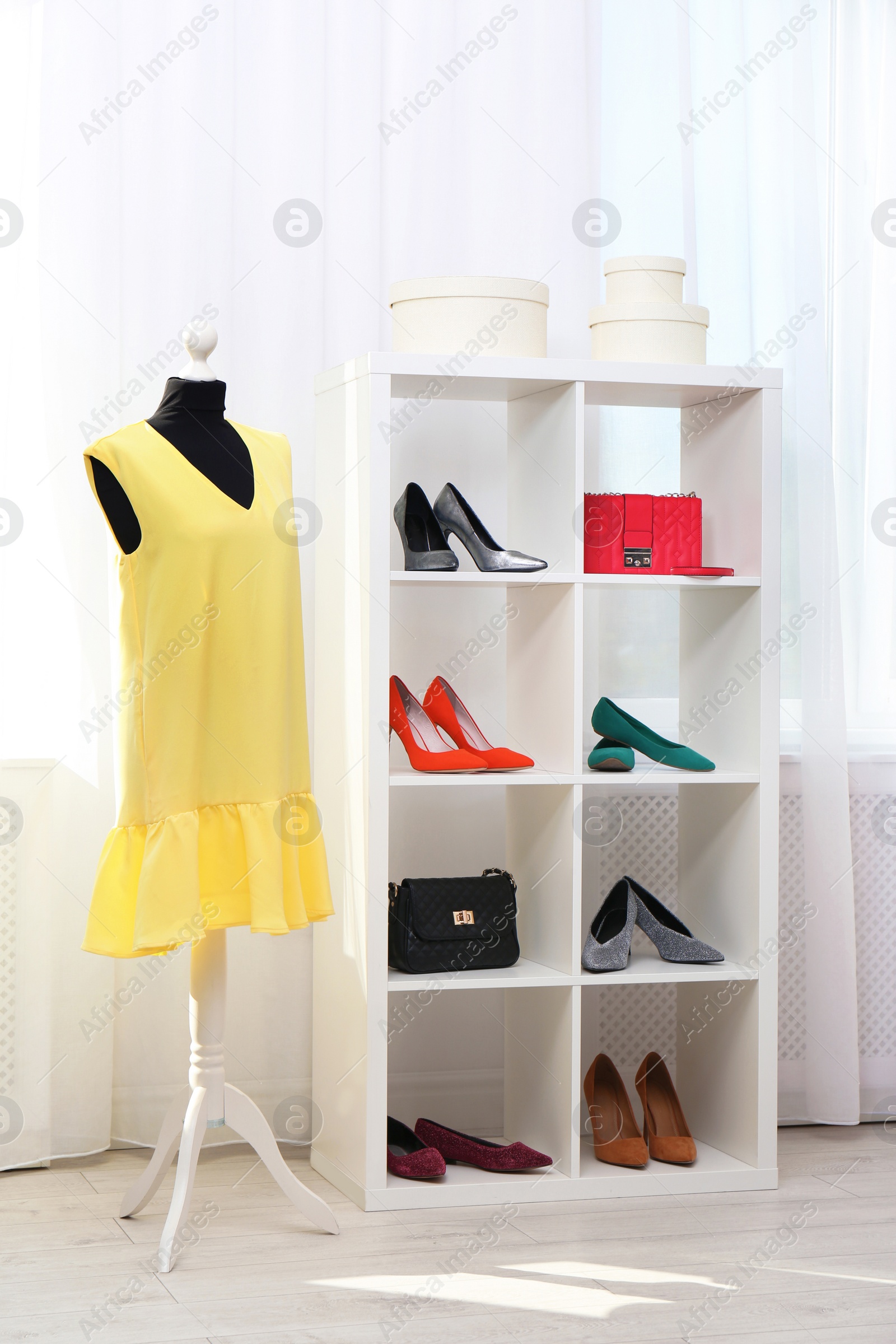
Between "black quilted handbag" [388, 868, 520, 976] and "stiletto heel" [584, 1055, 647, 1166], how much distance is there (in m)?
0.36

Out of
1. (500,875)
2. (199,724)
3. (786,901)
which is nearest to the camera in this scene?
(199,724)

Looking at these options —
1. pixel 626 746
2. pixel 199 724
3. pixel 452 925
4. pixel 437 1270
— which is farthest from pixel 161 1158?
pixel 626 746

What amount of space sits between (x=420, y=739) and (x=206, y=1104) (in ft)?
2.46

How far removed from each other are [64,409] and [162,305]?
29 centimetres

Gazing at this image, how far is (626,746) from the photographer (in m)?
2.56

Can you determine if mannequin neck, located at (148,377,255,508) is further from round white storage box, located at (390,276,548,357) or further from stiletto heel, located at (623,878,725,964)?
stiletto heel, located at (623,878,725,964)

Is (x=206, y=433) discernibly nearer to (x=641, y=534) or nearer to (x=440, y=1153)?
(x=641, y=534)

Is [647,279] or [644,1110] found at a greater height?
[647,279]

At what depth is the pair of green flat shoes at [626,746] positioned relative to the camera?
2.49m

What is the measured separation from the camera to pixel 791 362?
2916mm

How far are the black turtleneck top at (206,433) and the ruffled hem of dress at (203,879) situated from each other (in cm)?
52

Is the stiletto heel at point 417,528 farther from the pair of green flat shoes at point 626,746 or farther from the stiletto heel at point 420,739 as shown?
the pair of green flat shoes at point 626,746

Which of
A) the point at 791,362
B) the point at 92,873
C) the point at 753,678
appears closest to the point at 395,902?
the point at 92,873

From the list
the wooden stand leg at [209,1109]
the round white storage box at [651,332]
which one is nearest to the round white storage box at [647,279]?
the round white storage box at [651,332]
